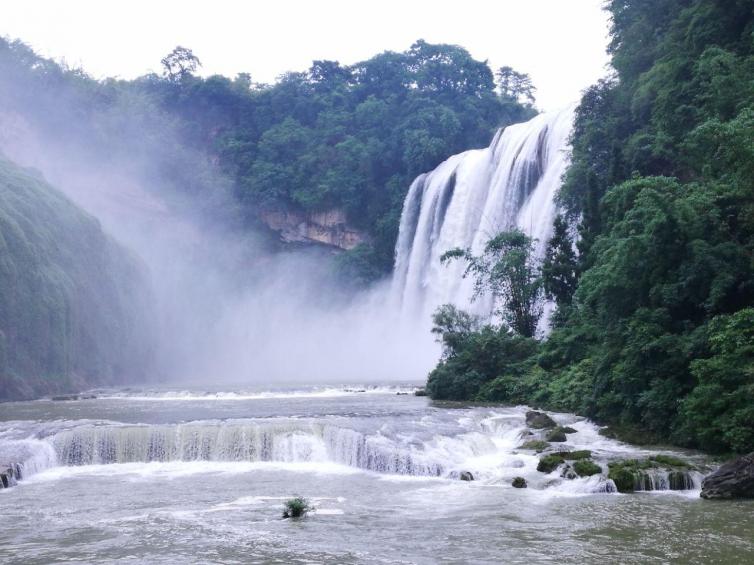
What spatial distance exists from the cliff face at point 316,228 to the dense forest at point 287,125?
61cm

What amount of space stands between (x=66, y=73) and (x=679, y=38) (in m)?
52.2

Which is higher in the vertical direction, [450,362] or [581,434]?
[450,362]

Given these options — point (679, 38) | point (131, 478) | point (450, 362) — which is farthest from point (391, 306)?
point (131, 478)

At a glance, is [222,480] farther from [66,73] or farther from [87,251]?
[66,73]

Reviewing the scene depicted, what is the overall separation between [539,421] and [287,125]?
53.5m

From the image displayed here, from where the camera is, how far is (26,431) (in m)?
21.5

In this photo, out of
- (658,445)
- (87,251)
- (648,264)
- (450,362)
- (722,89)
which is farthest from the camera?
(87,251)

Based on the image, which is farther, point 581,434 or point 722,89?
point 722,89

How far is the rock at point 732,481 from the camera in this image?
14.5m

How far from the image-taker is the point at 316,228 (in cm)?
6625

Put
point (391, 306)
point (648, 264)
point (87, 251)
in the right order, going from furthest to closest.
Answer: point (391, 306)
point (87, 251)
point (648, 264)

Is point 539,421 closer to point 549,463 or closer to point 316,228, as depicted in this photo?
point 549,463

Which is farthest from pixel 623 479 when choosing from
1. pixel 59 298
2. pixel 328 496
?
pixel 59 298

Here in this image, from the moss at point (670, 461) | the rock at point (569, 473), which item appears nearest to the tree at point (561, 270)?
the moss at point (670, 461)
